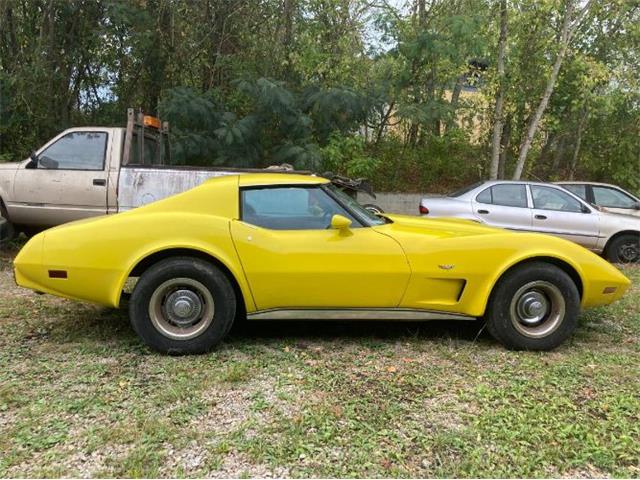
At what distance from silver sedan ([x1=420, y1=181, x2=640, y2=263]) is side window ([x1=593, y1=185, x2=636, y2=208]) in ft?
4.09

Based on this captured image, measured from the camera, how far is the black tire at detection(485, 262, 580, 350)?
4.14 m

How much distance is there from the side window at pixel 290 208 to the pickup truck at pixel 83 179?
2.96 meters

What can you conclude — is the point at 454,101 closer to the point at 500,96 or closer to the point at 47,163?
the point at 500,96

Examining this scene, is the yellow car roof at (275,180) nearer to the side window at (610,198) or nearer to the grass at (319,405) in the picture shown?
the grass at (319,405)

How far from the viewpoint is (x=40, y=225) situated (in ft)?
25.2

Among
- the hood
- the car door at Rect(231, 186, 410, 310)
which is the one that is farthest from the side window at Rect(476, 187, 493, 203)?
the car door at Rect(231, 186, 410, 310)

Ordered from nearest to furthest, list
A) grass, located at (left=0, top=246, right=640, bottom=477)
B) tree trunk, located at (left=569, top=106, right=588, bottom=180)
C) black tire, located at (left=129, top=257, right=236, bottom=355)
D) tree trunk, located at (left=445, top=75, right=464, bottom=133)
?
grass, located at (left=0, top=246, right=640, bottom=477), black tire, located at (left=129, top=257, right=236, bottom=355), tree trunk, located at (left=445, top=75, right=464, bottom=133), tree trunk, located at (left=569, top=106, right=588, bottom=180)

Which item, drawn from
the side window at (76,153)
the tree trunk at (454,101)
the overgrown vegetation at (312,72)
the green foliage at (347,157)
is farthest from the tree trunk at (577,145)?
the side window at (76,153)

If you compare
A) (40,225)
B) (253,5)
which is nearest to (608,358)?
(40,225)

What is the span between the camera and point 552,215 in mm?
8453

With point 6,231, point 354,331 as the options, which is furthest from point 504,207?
point 6,231

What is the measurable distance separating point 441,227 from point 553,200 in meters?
4.80

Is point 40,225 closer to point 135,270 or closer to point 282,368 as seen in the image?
point 135,270

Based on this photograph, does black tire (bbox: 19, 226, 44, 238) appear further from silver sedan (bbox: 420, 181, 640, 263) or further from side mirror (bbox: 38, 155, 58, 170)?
silver sedan (bbox: 420, 181, 640, 263)
